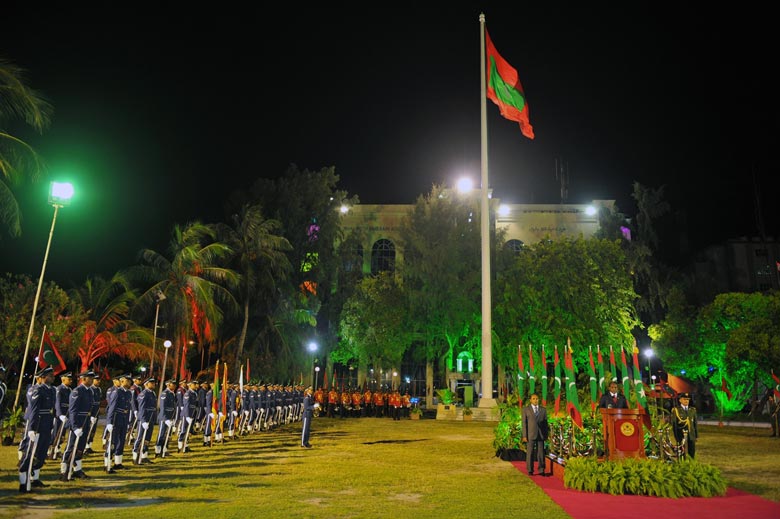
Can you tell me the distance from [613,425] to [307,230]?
30293 mm

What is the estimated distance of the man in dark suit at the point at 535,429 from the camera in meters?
12.1

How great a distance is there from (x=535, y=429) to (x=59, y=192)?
1619 centimetres

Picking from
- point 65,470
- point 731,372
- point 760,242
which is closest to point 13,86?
point 65,470

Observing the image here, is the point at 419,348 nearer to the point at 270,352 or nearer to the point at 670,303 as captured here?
the point at 270,352

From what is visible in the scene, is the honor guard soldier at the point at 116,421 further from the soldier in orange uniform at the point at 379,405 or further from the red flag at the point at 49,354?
the soldier in orange uniform at the point at 379,405

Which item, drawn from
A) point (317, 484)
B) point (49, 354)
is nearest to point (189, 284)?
point (49, 354)

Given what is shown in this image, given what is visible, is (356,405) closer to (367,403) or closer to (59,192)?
(367,403)

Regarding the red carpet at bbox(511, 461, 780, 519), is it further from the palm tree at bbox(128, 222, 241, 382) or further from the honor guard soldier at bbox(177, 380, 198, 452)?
the palm tree at bbox(128, 222, 241, 382)

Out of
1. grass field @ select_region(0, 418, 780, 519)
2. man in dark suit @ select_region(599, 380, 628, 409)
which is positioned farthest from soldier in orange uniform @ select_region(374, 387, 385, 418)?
man in dark suit @ select_region(599, 380, 628, 409)

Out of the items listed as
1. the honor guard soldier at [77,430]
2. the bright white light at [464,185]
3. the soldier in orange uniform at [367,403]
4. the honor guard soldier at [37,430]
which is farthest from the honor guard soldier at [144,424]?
the bright white light at [464,185]

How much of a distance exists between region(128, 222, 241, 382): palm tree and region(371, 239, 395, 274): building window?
688 inches

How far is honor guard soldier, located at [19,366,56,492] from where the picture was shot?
943 centimetres

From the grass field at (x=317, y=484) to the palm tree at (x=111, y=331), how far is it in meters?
16.0

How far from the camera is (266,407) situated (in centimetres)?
2369
